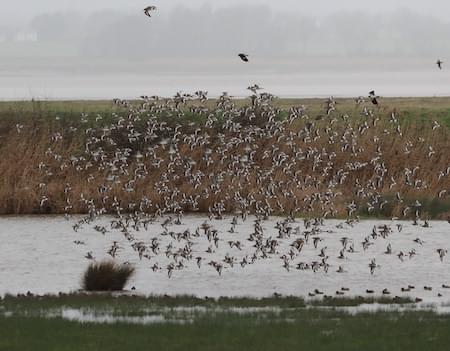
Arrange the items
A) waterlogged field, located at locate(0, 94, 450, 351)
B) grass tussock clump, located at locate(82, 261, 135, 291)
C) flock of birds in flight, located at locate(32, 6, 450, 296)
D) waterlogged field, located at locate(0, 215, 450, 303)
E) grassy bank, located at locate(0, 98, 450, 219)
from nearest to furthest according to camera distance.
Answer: waterlogged field, located at locate(0, 94, 450, 351)
grass tussock clump, located at locate(82, 261, 135, 291)
waterlogged field, located at locate(0, 215, 450, 303)
flock of birds in flight, located at locate(32, 6, 450, 296)
grassy bank, located at locate(0, 98, 450, 219)

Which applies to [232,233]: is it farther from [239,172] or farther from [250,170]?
[250,170]

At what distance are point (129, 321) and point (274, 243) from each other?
1367cm

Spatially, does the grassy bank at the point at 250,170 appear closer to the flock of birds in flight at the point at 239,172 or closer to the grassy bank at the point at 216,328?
the flock of birds in flight at the point at 239,172

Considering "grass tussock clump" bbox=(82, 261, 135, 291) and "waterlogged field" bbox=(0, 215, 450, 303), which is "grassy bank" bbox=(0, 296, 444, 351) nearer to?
"grass tussock clump" bbox=(82, 261, 135, 291)

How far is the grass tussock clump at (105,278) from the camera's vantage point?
32312mm

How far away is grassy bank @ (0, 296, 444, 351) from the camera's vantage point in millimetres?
23281

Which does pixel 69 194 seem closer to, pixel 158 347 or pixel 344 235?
pixel 344 235

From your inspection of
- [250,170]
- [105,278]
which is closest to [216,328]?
[105,278]

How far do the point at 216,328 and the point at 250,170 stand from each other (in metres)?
28.9

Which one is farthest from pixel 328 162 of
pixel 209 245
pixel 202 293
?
pixel 202 293

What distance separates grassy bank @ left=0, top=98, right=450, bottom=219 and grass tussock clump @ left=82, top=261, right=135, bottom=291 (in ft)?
56.4

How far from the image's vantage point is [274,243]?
3931 centimetres

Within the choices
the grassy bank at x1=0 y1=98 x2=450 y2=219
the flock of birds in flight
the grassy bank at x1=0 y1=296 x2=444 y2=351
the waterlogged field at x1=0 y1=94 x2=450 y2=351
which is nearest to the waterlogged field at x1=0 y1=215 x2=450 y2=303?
the waterlogged field at x1=0 y1=94 x2=450 y2=351

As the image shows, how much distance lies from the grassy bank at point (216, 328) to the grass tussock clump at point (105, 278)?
10.3 feet
